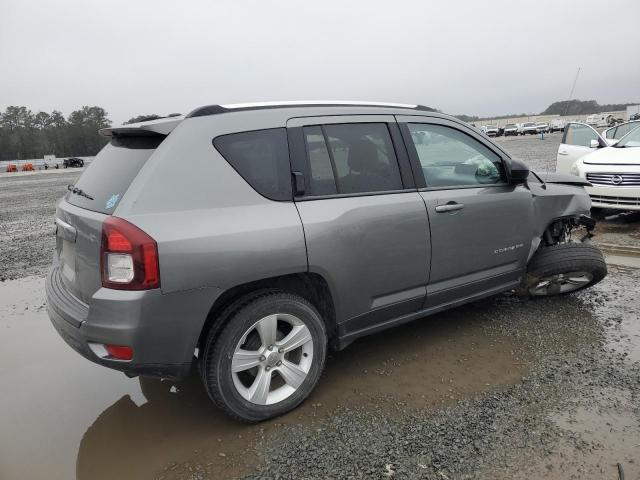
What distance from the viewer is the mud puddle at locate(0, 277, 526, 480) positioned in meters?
2.52

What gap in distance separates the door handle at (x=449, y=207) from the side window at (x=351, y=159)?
339 millimetres

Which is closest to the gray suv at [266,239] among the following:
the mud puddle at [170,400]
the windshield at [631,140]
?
the mud puddle at [170,400]

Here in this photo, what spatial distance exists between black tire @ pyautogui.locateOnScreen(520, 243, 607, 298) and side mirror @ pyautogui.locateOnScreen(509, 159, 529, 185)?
76cm

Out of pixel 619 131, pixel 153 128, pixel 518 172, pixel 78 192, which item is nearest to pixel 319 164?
pixel 153 128

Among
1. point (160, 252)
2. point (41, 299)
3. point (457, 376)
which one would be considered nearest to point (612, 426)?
point (457, 376)

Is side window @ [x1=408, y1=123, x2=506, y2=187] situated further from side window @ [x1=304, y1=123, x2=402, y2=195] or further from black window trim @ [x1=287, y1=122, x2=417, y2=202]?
side window @ [x1=304, y1=123, x2=402, y2=195]

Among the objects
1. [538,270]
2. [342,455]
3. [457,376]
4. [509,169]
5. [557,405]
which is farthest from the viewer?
[538,270]

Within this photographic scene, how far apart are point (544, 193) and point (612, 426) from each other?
1992 mm

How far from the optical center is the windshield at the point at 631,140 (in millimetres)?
7867

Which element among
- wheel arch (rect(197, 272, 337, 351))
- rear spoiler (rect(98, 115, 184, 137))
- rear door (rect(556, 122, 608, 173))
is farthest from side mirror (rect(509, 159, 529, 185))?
rear door (rect(556, 122, 608, 173))

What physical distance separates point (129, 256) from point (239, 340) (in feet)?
2.43

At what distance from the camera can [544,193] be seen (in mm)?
3926

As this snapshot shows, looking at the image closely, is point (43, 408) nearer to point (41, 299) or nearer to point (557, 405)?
point (41, 299)

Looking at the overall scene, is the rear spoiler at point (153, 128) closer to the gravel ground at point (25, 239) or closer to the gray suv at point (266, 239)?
the gray suv at point (266, 239)
